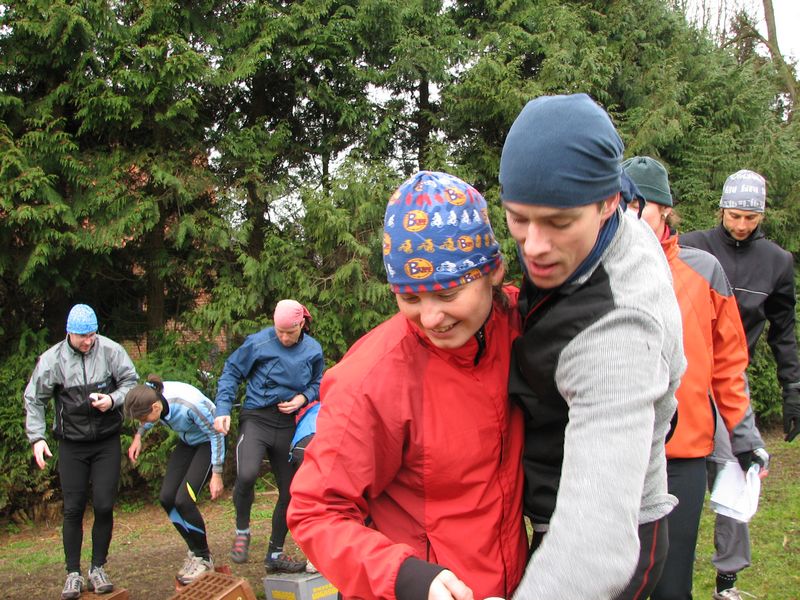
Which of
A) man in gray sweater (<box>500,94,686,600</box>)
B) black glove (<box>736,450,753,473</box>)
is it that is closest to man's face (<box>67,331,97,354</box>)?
black glove (<box>736,450,753,473</box>)

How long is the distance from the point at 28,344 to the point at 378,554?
7930 mm

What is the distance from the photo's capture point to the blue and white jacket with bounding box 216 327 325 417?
6098mm

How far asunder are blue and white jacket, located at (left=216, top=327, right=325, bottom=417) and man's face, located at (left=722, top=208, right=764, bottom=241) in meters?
3.54

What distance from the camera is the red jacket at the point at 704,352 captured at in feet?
8.82

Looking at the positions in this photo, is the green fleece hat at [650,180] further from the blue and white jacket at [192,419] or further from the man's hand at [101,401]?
the man's hand at [101,401]

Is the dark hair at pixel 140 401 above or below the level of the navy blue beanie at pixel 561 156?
below

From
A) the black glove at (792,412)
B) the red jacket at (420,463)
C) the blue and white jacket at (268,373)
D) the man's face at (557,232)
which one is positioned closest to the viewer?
the man's face at (557,232)

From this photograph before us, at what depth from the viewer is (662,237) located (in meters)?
2.88

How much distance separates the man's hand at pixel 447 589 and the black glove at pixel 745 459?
2.52m

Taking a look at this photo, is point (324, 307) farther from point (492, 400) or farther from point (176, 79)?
point (492, 400)

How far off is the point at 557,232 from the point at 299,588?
3999 millimetres

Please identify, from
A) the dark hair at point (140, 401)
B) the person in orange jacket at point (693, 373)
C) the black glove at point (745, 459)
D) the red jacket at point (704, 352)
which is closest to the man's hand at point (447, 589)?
the person in orange jacket at point (693, 373)

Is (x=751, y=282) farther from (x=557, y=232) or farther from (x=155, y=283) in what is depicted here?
(x=155, y=283)

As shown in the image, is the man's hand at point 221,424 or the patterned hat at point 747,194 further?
the man's hand at point 221,424
